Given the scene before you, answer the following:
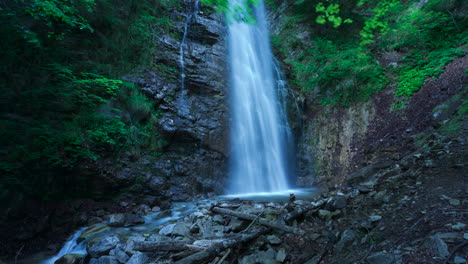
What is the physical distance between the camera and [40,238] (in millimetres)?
4191

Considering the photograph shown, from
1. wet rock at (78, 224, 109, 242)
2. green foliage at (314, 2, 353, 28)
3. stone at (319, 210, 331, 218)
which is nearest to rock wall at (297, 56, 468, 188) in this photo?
stone at (319, 210, 331, 218)

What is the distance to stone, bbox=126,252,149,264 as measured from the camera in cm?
315

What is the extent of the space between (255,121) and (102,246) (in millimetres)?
8200

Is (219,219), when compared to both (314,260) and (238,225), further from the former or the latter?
(314,260)

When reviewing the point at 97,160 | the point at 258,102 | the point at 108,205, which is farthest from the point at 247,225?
the point at 258,102

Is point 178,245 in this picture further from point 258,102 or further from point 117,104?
point 258,102

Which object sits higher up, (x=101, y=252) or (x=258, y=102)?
(x=258, y=102)

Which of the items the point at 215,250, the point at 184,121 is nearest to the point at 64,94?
the point at 184,121

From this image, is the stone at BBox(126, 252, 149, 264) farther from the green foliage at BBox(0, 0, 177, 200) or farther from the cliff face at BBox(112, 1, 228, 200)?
the cliff face at BBox(112, 1, 228, 200)

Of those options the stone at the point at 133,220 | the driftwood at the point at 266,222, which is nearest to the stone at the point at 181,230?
the driftwood at the point at 266,222

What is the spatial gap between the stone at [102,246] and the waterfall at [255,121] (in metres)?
5.27

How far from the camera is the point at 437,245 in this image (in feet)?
6.29

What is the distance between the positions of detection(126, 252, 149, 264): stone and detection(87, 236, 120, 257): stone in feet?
2.57

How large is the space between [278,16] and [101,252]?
56.8ft
